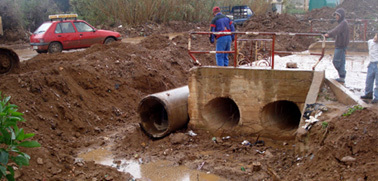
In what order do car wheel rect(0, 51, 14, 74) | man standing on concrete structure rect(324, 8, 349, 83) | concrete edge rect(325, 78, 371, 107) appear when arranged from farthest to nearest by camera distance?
car wheel rect(0, 51, 14, 74)
man standing on concrete structure rect(324, 8, 349, 83)
concrete edge rect(325, 78, 371, 107)

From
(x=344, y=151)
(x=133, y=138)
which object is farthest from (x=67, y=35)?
(x=344, y=151)

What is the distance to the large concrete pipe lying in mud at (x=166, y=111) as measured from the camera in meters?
8.42

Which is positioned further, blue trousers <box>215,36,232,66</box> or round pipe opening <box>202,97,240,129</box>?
blue trousers <box>215,36,232,66</box>

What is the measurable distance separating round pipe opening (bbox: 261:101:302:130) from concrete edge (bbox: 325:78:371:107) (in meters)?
1.33

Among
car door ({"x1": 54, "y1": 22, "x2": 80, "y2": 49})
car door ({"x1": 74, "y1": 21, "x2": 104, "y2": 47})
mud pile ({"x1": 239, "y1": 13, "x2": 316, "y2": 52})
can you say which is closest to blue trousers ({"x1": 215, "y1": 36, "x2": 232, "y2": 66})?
car door ({"x1": 74, "y1": 21, "x2": 104, "y2": 47})

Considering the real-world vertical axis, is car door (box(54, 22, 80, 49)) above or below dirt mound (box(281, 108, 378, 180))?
above

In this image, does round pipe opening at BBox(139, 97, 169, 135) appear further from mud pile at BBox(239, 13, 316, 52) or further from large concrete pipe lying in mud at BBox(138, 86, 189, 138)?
mud pile at BBox(239, 13, 316, 52)

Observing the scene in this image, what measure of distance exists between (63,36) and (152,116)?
784cm

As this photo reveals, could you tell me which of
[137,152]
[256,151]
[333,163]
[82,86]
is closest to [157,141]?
[137,152]

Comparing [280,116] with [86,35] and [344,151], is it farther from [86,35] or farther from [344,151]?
[86,35]

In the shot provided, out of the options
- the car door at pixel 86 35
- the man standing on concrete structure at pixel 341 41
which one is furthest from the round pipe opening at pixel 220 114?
the car door at pixel 86 35

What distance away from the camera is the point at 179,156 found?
7.55 metres

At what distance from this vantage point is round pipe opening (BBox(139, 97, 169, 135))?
8.80 metres

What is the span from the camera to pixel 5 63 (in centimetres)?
1084
